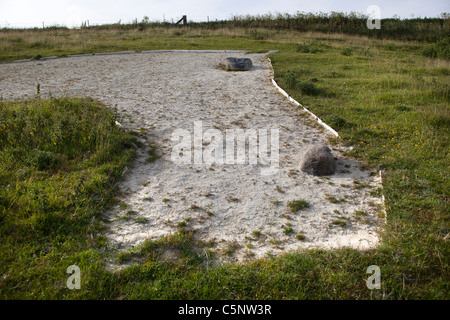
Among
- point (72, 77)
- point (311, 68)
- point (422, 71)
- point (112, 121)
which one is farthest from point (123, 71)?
point (422, 71)

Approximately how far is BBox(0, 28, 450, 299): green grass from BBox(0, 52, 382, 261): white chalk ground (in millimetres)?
285

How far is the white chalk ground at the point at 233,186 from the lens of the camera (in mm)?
4445

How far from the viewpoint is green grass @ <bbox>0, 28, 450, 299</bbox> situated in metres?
3.45

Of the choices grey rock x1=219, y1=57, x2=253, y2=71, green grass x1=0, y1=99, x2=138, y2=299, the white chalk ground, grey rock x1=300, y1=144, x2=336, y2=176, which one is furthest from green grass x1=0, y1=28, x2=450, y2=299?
grey rock x1=219, y1=57, x2=253, y2=71

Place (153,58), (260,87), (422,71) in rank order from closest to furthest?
(260,87) → (422,71) → (153,58)

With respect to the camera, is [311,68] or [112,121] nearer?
[112,121]

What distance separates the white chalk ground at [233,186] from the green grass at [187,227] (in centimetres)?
28

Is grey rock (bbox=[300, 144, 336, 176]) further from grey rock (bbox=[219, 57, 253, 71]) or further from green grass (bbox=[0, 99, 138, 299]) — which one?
grey rock (bbox=[219, 57, 253, 71])

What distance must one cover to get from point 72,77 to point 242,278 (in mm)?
11765

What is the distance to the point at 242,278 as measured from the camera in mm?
3602

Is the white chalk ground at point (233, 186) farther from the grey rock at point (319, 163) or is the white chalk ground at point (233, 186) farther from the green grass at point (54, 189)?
the green grass at point (54, 189)

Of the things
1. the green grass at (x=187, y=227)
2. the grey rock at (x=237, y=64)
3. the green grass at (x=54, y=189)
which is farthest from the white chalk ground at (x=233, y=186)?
the grey rock at (x=237, y=64)

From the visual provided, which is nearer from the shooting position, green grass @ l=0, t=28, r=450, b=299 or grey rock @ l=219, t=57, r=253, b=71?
green grass @ l=0, t=28, r=450, b=299
